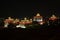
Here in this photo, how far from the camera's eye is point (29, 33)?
0.99 meters

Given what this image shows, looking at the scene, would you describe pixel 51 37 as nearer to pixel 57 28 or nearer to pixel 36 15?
pixel 57 28

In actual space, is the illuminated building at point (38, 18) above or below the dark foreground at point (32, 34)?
above

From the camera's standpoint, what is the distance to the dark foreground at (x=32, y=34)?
91 cm

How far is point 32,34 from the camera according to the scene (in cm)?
98

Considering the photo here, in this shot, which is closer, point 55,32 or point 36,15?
point 55,32

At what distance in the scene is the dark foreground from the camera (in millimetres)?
914

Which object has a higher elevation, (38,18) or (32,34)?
(38,18)

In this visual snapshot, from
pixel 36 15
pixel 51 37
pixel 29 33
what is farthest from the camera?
pixel 36 15

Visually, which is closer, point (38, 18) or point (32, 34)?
point (32, 34)

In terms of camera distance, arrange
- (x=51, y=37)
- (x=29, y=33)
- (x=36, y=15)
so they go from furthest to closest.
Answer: (x=36, y=15) → (x=29, y=33) → (x=51, y=37)

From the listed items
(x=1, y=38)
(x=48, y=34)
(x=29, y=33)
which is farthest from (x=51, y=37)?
(x=1, y=38)

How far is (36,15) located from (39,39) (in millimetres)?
6857

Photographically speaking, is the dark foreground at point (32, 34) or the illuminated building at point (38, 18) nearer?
the dark foreground at point (32, 34)

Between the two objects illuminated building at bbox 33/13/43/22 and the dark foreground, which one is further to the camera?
illuminated building at bbox 33/13/43/22
